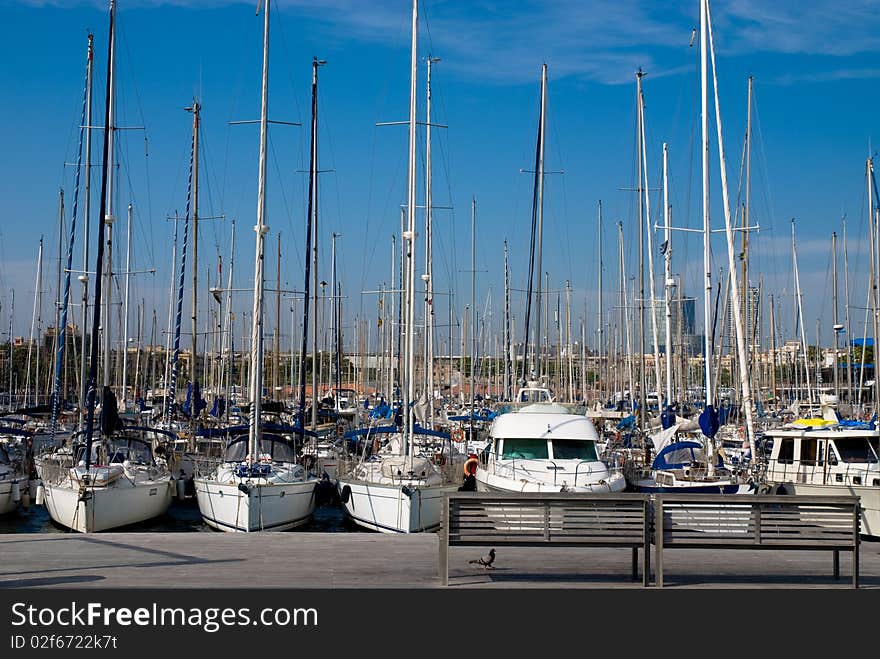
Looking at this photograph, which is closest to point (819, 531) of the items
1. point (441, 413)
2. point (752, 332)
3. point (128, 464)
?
point (128, 464)

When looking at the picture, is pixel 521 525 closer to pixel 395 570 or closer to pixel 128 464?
pixel 395 570

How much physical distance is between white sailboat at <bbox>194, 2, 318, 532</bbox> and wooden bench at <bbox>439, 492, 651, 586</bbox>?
1506 cm

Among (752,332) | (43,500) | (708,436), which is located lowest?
(43,500)

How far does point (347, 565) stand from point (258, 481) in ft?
44.5

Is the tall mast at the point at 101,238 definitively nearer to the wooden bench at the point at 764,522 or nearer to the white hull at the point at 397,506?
the white hull at the point at 397,506

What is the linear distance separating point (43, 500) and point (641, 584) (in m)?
22.7

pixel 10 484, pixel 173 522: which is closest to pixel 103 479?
pixel 173 522

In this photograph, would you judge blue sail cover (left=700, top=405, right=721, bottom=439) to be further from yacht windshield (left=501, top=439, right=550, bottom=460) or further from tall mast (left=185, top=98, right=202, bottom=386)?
tall mast (left=185, top=98, right=202, bottom=386)

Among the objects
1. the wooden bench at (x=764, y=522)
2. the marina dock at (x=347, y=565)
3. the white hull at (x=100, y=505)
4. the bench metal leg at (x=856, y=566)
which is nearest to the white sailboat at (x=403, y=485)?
the white hull at (x=100, y=505)

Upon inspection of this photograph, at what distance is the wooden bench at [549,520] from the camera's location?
36.6 feet

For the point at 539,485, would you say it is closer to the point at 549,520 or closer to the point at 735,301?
the point at 735,301

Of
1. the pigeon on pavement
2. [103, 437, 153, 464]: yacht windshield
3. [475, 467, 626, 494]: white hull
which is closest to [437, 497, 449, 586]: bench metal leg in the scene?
the pigeon on pavement

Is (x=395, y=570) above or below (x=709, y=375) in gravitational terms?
below

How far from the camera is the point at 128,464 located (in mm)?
30562
